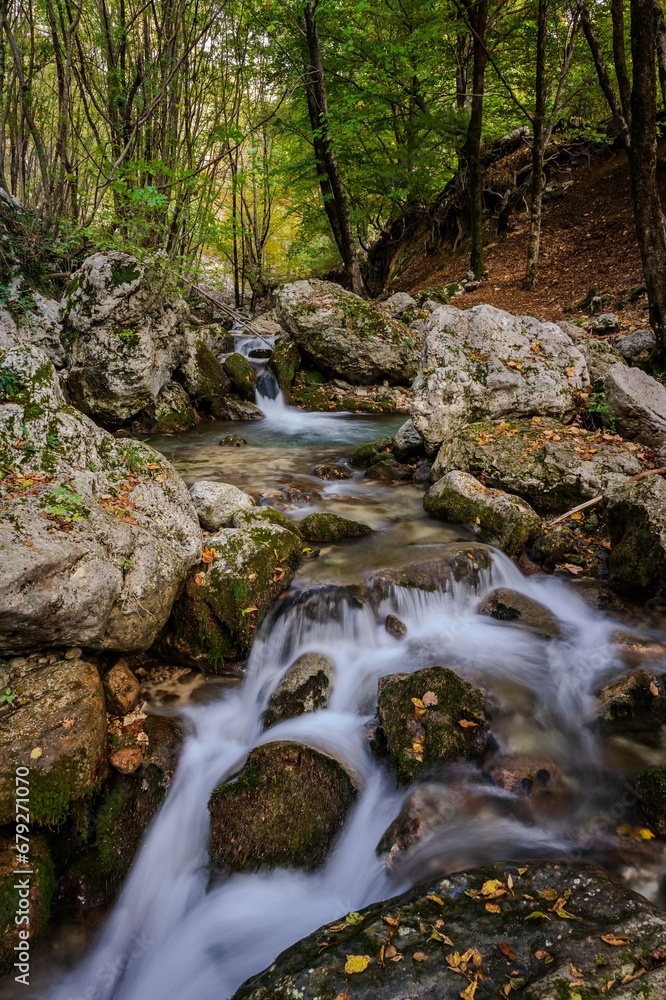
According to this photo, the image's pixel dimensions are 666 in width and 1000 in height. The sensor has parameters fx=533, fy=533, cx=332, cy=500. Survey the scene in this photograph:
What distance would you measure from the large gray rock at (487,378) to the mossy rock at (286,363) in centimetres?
560

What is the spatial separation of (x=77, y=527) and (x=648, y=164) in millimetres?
7959

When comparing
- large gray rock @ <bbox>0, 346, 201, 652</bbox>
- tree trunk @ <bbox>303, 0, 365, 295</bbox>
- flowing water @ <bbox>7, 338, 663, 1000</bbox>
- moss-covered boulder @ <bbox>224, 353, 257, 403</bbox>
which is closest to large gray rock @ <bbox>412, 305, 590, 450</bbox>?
flowing water @ <bbox>7, 338, 663, 1000</bbox>

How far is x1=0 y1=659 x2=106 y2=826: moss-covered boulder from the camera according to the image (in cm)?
323

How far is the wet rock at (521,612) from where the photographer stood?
5098 millimetres

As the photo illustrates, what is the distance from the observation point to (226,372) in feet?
40.5

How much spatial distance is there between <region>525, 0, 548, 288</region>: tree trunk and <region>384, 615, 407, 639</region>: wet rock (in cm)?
1139

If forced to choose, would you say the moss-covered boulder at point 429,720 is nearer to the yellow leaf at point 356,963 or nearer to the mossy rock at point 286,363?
the yellow leaf at point 356,963

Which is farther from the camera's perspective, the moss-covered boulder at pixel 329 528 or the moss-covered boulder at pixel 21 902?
the moss-covered boulder at pixel 329 528

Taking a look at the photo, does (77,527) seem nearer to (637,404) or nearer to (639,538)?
(639,538)

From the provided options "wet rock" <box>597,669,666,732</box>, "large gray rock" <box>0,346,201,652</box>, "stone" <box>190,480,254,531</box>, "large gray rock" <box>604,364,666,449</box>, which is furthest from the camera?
"large gray rock" <box>604,364,666,449</box>

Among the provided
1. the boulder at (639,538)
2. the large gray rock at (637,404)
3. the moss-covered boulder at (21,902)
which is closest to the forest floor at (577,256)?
the large gray rock at (637,404)

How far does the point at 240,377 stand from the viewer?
12.4 meters

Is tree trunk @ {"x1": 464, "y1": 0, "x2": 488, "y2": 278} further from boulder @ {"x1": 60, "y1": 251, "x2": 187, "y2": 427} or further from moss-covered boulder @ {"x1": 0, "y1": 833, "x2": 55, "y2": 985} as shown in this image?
moss-covered boulder @ {"x1": 0, "y1": 833, "x2": 55, "y2": 985}

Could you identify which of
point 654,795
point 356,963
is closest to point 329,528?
point 654,795
